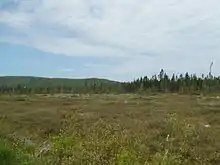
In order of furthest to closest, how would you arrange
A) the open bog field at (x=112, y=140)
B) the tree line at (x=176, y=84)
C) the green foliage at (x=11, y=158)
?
the tree line at (x=176, y=84) < the open bog field at (x=112, y=140) < the green foliage at (x=11, y=158)

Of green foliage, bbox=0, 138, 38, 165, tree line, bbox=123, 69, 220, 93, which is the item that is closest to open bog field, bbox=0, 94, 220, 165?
green foliage, bbox=0, 138, 38, 165

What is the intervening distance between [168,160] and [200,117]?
15344 mm

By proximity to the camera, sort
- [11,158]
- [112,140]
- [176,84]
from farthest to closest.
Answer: [176,84] < [112,140] < [11,158]

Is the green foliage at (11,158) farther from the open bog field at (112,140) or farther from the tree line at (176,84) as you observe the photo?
the tree line at (176,84)

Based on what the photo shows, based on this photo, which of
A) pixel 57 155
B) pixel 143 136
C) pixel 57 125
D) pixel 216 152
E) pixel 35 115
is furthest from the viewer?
pixel 35 115

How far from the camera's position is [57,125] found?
69.8ft

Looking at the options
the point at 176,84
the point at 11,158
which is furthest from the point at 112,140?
the point at 176,84

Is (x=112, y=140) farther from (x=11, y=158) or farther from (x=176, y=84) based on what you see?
(x=176, y=84)

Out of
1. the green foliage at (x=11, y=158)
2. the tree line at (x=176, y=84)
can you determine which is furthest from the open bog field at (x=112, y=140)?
the tree line at (x=176, y=84)

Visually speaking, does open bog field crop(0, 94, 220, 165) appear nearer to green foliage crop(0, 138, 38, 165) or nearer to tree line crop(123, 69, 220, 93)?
green foliage crop(0, 138, 38, 165)

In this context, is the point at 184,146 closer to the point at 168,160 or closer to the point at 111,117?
the point at 168,160

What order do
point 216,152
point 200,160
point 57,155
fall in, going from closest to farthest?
point 57,155, point 200,160, point 216,152

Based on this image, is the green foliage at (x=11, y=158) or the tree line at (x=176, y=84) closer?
the green foliage at (x=11, y=158)

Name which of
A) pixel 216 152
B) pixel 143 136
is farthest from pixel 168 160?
pixel 143 136
